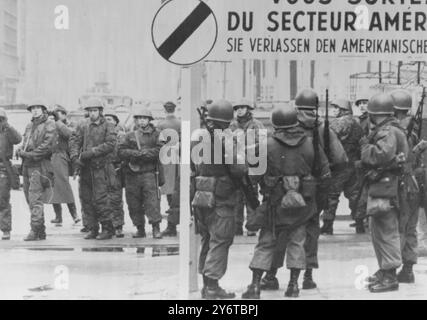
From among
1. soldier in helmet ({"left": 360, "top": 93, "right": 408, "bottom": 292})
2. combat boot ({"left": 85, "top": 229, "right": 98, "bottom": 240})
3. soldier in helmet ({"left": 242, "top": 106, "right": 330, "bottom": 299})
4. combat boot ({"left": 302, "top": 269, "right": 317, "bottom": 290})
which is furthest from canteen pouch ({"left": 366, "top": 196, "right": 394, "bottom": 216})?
combat boot ({"left": 85, "top": 229, "right": 98, "bottom": 240})

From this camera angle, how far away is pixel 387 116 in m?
8.54

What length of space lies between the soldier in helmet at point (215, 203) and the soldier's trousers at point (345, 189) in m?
0.92

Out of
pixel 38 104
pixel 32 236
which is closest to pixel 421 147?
pixel 38 104

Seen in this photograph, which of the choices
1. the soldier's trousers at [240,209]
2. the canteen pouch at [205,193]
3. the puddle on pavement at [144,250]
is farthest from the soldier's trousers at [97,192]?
the soldier's trousers at [240,209]

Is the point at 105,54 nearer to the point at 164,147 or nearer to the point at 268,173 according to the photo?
the point at 164,147

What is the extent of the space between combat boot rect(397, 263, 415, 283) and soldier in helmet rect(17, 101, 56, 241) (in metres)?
3.33

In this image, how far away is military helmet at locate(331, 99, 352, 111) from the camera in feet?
28.6

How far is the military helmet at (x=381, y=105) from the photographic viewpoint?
28.1 ft

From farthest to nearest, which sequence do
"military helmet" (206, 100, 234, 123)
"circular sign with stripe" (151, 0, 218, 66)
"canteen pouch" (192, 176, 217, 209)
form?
"military helmet" (206, 100, 234, 123), "canteen pouch" (192, 176, 217, 209), "circular sign with stripe" (151, 0, 218, 66)

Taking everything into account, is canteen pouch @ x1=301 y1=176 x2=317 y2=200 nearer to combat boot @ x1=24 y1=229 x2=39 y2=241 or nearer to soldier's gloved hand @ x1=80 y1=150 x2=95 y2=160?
soldier's gloved hand @ x1=80 y1=150 x2=95 y2=160

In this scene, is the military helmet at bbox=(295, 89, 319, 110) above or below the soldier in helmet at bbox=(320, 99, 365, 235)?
above

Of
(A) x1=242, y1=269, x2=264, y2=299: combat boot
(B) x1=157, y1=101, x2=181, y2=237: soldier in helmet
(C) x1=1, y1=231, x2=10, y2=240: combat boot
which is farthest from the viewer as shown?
(C) x1=1, y1=231, x2=10, y2=240: combat boot
